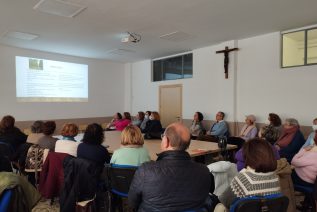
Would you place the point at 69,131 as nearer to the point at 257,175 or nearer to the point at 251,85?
the point at 257,175

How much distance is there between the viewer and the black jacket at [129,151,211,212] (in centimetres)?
149

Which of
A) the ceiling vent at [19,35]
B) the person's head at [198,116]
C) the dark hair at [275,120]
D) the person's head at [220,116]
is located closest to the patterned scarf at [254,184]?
the dark hair at [275,120]

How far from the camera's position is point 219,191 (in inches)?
81.4

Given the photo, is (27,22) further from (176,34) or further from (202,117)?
(202,117)

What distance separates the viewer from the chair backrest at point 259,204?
1.56 metres

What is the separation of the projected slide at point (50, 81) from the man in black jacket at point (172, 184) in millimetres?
6494

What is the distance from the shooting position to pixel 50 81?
735 centimetres

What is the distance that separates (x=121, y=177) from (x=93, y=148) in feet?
2.10

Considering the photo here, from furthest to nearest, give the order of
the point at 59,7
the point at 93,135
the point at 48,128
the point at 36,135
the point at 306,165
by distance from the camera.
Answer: the point at 59,7
the point at 36,135
the point at 48,128
the point at 93,135
the point at 306,165

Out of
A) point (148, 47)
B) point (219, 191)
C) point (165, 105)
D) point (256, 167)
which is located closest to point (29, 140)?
point (219, 191)

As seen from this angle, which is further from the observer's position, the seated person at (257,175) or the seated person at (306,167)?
the seated person at (306,167)

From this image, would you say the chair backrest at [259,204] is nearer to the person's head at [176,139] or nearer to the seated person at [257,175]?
the seated person at [257,175]

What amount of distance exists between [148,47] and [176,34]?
4.70ft

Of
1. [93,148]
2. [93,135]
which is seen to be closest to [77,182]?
[93,148]
